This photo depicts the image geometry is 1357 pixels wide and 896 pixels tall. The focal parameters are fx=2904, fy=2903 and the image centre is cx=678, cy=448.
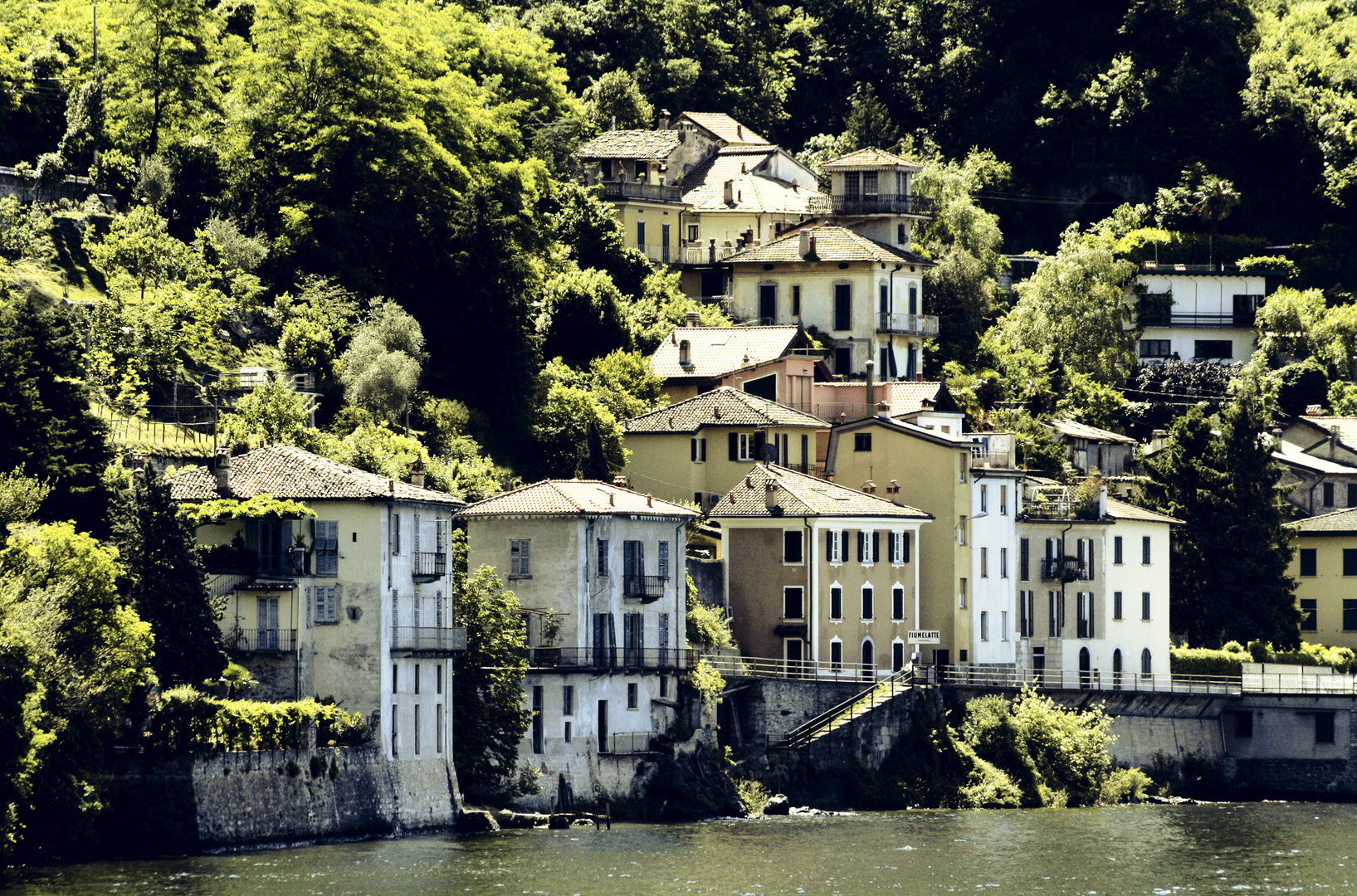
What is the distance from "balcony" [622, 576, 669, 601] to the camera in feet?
290

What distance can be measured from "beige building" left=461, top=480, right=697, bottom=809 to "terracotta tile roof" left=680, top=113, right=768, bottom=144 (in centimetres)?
5586

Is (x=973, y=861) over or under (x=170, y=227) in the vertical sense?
under

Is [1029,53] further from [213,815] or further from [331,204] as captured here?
[213,815]

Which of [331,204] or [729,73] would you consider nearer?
[331,204]

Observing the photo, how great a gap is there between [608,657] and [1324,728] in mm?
31384

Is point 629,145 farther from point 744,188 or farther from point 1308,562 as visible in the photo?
point 1308,562

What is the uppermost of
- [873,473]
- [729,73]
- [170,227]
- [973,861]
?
[729,73]

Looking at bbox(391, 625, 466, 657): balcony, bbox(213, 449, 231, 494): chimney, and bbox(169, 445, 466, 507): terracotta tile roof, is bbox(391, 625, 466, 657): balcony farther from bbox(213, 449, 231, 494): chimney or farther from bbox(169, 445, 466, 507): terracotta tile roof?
Result: bbox(213, 449, 231, 494): chimney

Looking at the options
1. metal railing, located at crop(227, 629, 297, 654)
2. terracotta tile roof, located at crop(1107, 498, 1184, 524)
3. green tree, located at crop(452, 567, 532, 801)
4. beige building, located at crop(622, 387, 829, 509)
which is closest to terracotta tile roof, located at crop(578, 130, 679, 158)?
beige building, located at crop(622, 387, 829, 509)

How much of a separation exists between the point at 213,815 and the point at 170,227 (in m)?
37.6

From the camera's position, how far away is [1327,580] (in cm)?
11988

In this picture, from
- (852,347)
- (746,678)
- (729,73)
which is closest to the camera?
(746,678)

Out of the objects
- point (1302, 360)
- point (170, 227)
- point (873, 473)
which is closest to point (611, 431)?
point (873, 473)

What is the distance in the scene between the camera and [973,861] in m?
76.7
